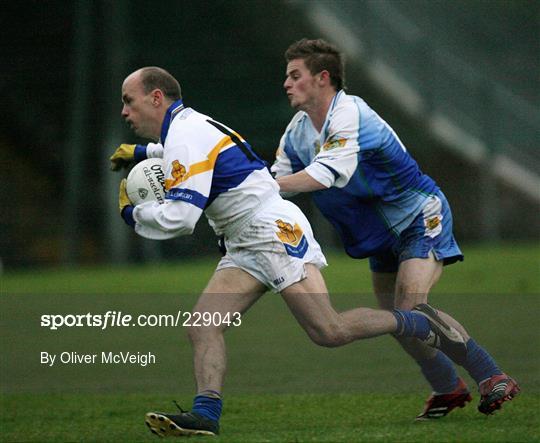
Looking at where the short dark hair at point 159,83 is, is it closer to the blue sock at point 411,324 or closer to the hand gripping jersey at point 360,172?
the hand gripping jersey at point 360,172

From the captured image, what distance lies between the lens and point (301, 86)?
797 centimetres

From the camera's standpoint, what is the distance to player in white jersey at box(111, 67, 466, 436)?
693cm

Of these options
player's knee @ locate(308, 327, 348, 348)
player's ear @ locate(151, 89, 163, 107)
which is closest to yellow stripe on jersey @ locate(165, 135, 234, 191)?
player's ear @ locate(151, 89, 163, 107)

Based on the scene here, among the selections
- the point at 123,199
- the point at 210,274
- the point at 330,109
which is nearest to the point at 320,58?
the point at 330,109

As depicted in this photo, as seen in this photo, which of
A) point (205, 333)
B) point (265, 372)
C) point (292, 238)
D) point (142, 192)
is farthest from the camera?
point (265, 372)

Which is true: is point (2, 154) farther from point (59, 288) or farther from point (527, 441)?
point (527, 441)

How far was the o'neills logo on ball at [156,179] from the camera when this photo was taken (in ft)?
23.9

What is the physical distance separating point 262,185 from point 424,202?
1.26 meters

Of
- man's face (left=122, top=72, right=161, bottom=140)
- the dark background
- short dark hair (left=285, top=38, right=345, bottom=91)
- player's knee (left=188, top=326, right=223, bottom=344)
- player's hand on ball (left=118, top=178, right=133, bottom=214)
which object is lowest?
player's knee (left=188, top=326, right=223, bottom=344)

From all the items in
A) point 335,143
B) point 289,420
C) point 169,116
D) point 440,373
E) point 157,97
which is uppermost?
point 157,97

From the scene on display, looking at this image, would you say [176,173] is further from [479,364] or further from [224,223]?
[479,364]

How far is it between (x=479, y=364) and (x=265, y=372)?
2887 millimetres

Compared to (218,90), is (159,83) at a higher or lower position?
lower

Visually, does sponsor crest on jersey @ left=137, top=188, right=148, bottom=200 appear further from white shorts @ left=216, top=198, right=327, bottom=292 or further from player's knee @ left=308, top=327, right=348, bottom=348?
player's knee @ left=308, top=327, right=348, bottom=348
